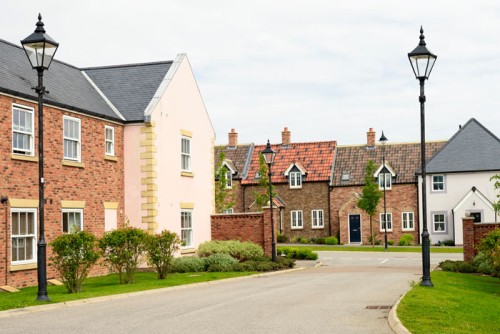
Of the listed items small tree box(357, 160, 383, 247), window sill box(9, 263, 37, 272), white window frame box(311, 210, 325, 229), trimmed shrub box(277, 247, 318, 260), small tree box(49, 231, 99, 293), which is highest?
small tree box(357, 160, 383, 247)

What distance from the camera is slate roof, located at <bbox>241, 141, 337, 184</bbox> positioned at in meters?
59.0

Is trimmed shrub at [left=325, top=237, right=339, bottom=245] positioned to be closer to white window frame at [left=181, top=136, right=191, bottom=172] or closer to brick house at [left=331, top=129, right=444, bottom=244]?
brick house at [left=331, top=129, right=444, bottom=244]

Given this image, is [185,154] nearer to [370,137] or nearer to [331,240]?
[331,240]

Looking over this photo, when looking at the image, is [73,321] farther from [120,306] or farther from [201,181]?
[201,181]

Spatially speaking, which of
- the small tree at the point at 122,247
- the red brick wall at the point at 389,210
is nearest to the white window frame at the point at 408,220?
the red brick wall at the point at 389,210

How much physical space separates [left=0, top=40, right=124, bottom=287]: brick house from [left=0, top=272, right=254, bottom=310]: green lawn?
163 cm

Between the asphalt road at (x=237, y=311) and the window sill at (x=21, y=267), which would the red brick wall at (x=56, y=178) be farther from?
the asphalt road at (x=237, y=311)

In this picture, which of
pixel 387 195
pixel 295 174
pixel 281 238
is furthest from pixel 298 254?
pixel 295 174

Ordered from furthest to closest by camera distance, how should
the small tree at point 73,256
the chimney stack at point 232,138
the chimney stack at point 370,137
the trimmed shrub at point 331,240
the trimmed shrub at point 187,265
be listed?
1. the chimney stack at point 232,138
2. the chimney stack at point 370,137
3. the trimmed shrub at point 331,240
4. the trimmed shrub at point 187,265
5. the small tree at point 73,256

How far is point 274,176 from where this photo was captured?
197ft

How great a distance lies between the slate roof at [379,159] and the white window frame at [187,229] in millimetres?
27642

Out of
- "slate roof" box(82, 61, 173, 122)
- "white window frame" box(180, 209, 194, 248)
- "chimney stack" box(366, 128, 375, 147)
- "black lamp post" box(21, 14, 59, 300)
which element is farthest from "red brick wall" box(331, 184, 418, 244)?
"black lamp post" box(21, 14, 59, 300)

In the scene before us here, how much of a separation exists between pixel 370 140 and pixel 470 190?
32.6 feet

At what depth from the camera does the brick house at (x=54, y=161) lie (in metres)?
21.6
